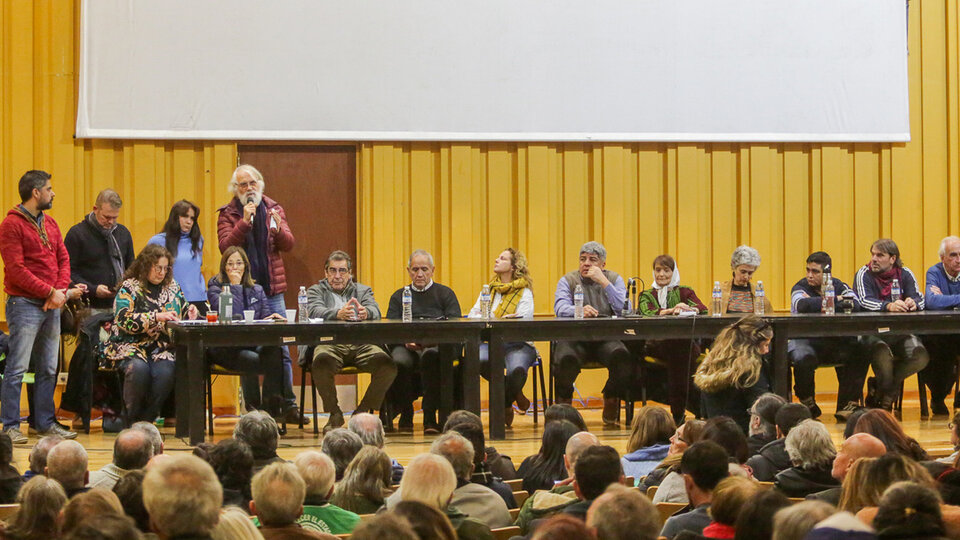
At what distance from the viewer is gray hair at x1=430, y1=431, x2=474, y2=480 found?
3748mm

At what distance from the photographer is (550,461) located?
4.42 metres

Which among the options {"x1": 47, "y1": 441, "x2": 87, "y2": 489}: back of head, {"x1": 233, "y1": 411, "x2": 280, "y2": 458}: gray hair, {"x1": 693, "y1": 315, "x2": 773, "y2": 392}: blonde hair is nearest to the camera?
{"x1": 47, "y1": 441, "x2": 87, "y2": 489}: back of head

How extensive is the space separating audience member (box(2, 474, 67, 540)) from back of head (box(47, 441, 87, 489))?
1.78ft

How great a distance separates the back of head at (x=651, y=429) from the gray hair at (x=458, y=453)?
114 centimetres

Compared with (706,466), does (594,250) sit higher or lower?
higher

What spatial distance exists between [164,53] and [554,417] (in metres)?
4.54

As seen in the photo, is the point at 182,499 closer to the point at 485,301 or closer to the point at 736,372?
the point at 736,372

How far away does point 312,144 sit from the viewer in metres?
8.29

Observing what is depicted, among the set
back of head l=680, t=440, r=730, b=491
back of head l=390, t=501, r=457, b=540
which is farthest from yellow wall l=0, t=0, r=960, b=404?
back of head l=390, t=501, r=457, b=540

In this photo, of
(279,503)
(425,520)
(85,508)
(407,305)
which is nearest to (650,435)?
(279,503)

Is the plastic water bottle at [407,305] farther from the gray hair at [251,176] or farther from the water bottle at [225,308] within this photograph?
the gray hair at [251,176]

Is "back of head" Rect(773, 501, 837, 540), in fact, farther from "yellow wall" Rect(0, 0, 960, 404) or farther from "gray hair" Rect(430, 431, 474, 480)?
"yellow wall" Rect(0, 0, 960, 404)

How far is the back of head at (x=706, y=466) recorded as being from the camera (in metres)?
3.28

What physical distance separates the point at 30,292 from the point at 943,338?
572 cm
